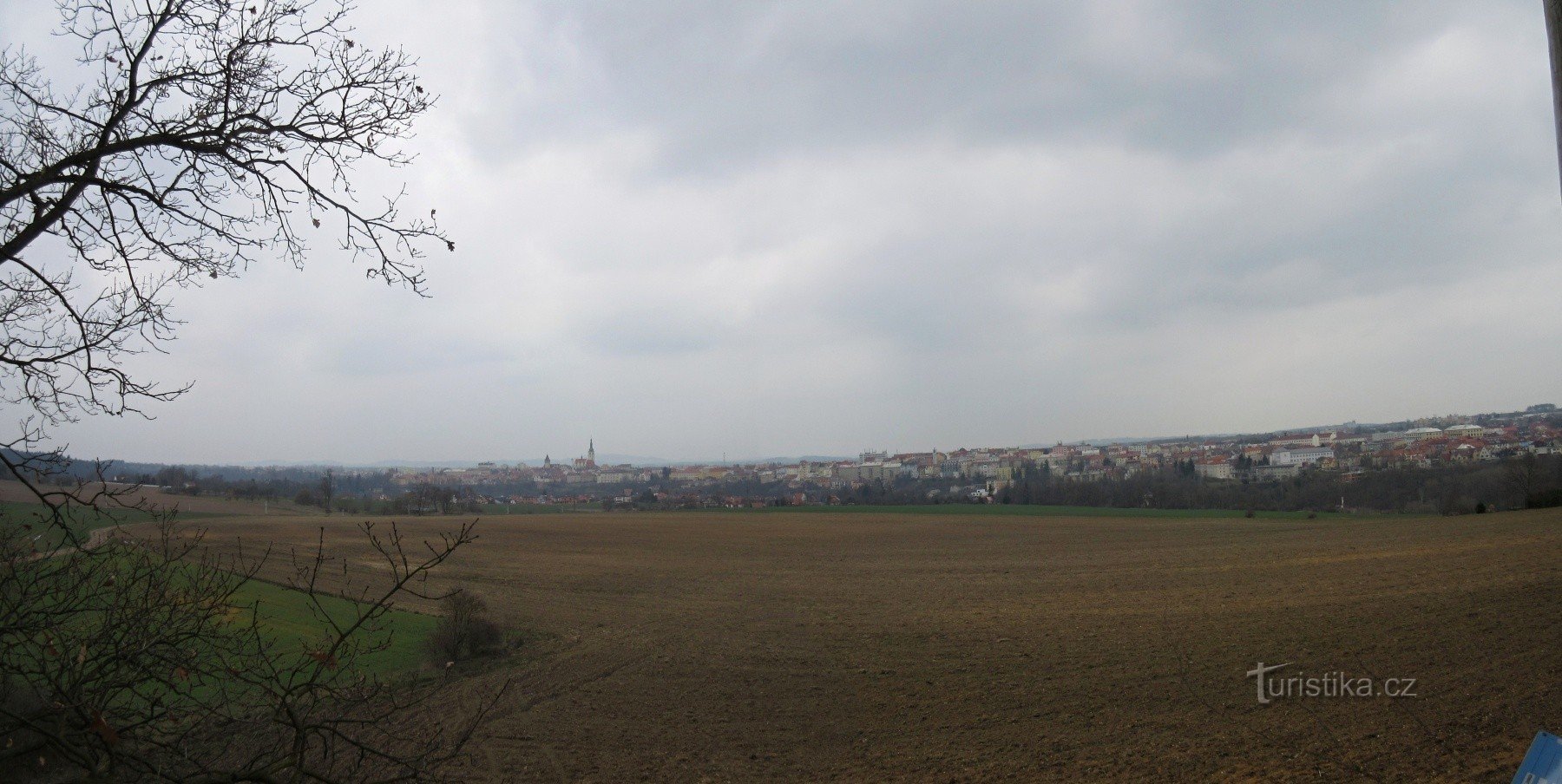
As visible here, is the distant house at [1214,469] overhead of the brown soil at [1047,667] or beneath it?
beneath

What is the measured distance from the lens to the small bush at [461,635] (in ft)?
56.5

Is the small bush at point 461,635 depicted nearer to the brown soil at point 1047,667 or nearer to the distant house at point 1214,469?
the brown soil at point 1047,667

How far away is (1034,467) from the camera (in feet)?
407

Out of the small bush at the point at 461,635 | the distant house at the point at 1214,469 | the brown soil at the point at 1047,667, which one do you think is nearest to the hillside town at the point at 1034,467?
the distant house at the point at 1214,469

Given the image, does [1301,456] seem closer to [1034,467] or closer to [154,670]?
[1034,467]

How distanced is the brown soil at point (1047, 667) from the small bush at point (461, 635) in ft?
3.46

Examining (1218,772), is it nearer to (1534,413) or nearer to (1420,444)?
(1420,444)

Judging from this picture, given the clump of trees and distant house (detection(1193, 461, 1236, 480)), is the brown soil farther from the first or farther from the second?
distant house (detection(1193, 461, 1236, 480))

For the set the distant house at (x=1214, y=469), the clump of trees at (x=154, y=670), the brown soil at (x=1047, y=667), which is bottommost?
the distant house at (x=1214, y=469)

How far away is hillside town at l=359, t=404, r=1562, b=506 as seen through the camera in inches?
2721

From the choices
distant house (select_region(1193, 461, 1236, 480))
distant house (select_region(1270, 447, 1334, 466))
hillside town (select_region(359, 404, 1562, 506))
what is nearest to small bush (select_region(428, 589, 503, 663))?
hillside town (select_region(359, 404, 1562, 506))

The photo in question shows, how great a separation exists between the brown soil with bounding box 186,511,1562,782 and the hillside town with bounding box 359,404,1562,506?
40104mm

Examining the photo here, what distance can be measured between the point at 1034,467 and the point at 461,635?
382 feet

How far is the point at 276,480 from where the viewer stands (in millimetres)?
98312
